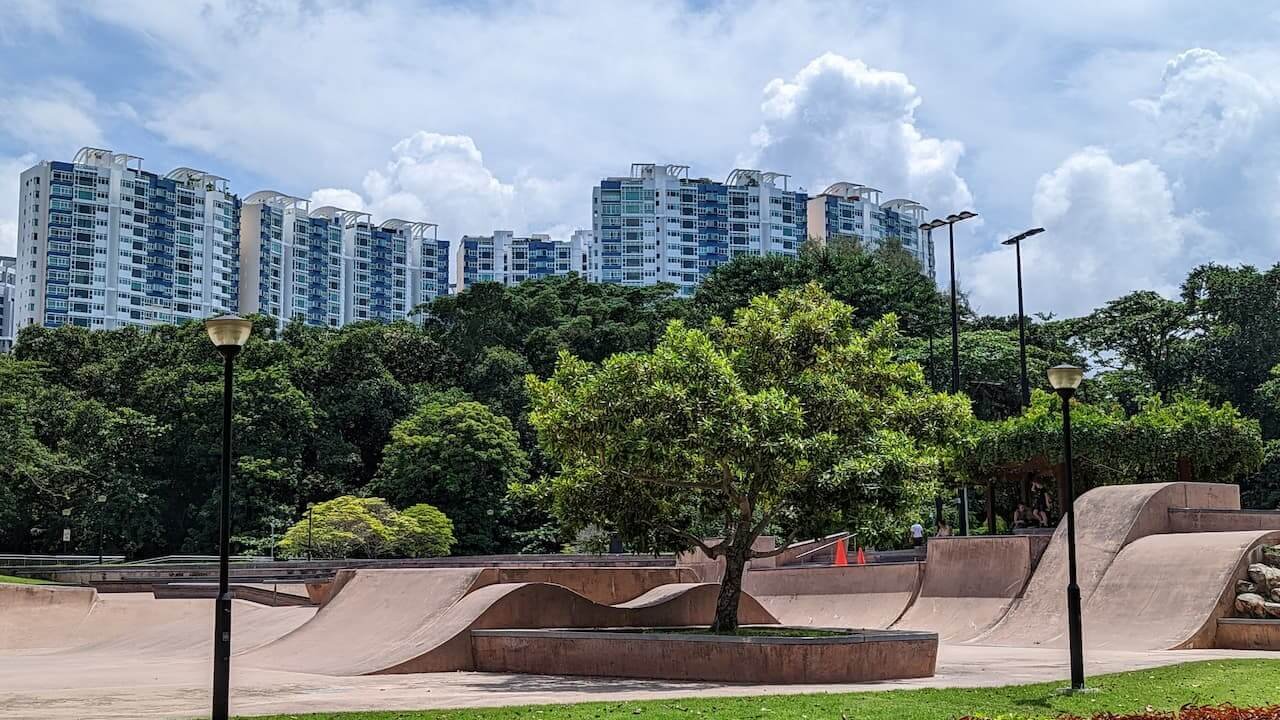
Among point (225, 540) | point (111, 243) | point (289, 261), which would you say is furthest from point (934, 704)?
point (289, 261)

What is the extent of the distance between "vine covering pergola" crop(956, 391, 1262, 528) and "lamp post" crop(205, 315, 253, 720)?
1982 cm

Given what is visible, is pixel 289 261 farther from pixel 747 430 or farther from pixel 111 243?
pixel 747 430

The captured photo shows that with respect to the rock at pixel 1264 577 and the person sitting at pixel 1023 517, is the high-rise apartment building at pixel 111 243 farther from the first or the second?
the rock at pixel 1264 577

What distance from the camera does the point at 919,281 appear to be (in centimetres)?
6750

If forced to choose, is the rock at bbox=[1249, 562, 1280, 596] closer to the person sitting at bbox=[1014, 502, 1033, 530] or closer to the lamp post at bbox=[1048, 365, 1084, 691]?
the lamp post at bbox=[1048, 365, 1084, 691]

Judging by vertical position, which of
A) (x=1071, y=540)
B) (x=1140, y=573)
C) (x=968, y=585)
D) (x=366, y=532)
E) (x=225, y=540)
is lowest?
(x=968, y=585)

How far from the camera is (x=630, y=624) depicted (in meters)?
21.3

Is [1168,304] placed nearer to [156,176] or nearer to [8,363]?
[8,363]

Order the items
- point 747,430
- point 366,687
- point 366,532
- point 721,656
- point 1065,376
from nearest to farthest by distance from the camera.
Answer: point 1065,376 → point 366,687 → point 721,656 → point 747,430 → point 366,532

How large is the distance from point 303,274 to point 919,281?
3752 inches

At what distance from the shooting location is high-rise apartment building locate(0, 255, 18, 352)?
143 meters

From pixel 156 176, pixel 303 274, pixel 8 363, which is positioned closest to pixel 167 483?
pixel 8 363

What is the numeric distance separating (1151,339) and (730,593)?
45818 mm

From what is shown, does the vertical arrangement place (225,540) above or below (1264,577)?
above
